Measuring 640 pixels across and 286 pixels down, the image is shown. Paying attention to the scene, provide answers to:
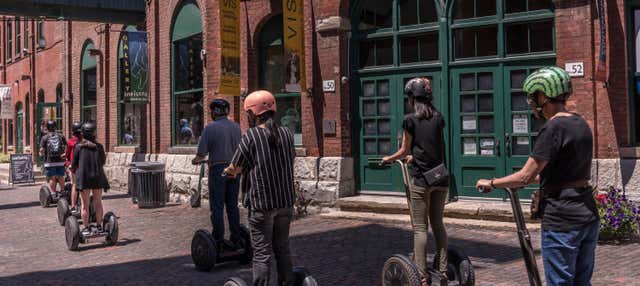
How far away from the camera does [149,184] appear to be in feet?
44.1

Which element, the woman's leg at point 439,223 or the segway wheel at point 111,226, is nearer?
the woman's leg at point 439,223

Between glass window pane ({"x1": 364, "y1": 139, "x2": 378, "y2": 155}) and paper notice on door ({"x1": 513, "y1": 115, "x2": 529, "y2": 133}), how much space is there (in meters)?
2.55

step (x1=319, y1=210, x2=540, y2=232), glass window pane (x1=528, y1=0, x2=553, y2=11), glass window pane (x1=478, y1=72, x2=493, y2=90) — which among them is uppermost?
glass window pane (x1=528, y1=0, x2=553, y2=11)

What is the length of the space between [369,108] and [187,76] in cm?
541

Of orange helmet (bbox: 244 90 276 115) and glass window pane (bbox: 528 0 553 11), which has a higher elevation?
glass window pane (bbox: 528 0 553 11)

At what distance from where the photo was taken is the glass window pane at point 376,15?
11.2m

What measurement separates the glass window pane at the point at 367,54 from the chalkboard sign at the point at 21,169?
12.5m

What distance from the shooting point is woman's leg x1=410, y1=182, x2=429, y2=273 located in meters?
5.04

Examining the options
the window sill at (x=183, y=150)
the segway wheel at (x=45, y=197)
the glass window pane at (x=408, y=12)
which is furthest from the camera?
the window sill at (x=183, y=150)

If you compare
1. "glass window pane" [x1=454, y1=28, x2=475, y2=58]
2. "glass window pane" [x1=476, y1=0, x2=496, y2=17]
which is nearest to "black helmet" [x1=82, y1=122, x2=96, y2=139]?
"glass window pane" [x1=454, y1=28, x2=475, y2=58]

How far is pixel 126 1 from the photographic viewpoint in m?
16.3

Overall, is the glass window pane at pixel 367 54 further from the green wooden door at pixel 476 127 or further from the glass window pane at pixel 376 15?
the green wooden door at pixel 476 127

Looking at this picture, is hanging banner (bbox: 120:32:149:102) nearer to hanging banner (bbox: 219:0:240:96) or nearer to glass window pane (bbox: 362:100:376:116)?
hanging banner (bbox: 219:0:240:96)

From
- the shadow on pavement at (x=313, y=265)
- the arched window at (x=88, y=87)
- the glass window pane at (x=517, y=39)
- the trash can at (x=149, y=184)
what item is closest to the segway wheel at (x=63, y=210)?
the shadow on pavement at (x=313, y=265)
